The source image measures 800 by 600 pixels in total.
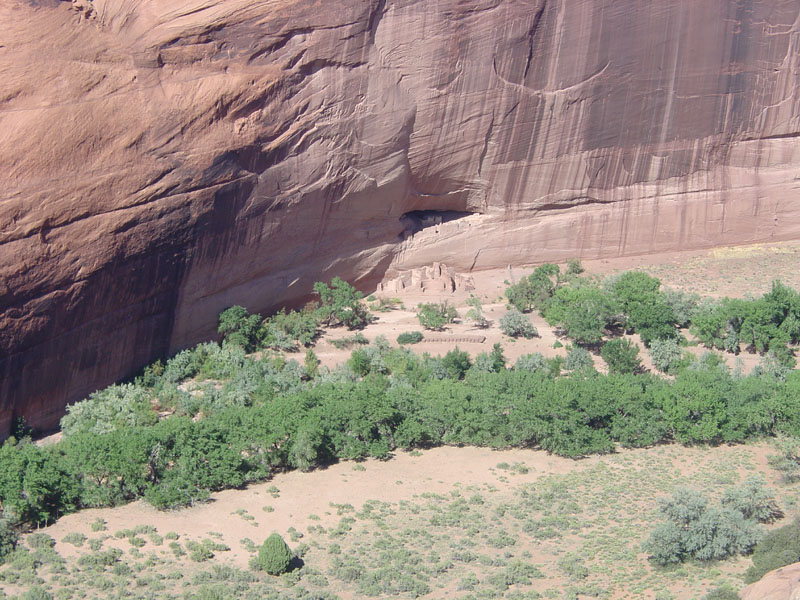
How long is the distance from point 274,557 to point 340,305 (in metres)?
11.1

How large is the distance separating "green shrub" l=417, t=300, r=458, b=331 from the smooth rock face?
234 cm

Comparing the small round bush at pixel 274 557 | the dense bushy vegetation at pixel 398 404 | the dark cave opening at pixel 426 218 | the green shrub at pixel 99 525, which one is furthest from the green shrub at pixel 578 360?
the green shrub at pixel 99 525

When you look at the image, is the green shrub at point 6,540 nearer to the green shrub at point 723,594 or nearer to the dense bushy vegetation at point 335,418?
the dense bushy vegetation at point 335,418

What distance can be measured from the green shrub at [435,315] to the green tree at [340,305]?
5.54 feet

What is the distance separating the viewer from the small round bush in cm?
1789

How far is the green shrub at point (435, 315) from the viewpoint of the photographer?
28484mm

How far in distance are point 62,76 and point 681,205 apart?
19808 mm

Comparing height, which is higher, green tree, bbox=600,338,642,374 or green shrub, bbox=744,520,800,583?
green tree, bbox=600,338,642,374

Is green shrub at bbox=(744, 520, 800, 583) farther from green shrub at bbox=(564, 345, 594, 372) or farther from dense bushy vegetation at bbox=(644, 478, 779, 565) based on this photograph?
green shrub at bbox=(564, 345, 594, 372)

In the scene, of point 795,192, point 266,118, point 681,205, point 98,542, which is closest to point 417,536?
point 98,542

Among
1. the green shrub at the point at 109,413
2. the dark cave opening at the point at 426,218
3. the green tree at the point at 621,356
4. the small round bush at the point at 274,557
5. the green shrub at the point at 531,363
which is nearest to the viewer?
the small round bush at the point at 274,557

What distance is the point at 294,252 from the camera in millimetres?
27781

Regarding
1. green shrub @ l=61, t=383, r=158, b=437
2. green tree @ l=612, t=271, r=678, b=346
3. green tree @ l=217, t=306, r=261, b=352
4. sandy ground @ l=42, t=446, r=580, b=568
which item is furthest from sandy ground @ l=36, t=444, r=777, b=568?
green tree @ l=217, t=306, r=261, b=352

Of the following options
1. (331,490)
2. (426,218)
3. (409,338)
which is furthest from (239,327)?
(426,218)
